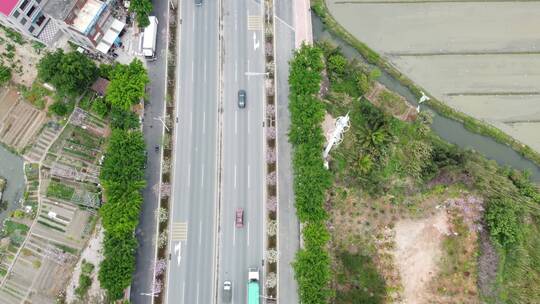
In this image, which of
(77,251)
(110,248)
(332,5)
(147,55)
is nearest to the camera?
(110,248)

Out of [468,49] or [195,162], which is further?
[468,49]

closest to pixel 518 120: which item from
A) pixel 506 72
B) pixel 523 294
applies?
pixel 506 72

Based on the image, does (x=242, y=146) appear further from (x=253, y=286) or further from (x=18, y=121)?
(x=18, y=121)

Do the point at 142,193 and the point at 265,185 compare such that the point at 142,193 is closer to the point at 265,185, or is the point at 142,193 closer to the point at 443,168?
the point at 265,185

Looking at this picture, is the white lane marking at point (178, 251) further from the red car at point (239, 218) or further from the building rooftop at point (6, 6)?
the building rooftop at point (6, 6)

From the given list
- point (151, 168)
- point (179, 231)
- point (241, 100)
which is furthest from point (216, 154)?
point (179, 231)

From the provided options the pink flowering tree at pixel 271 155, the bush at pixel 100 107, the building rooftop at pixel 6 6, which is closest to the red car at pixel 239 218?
the pink flowering tree at pixel 271 155
